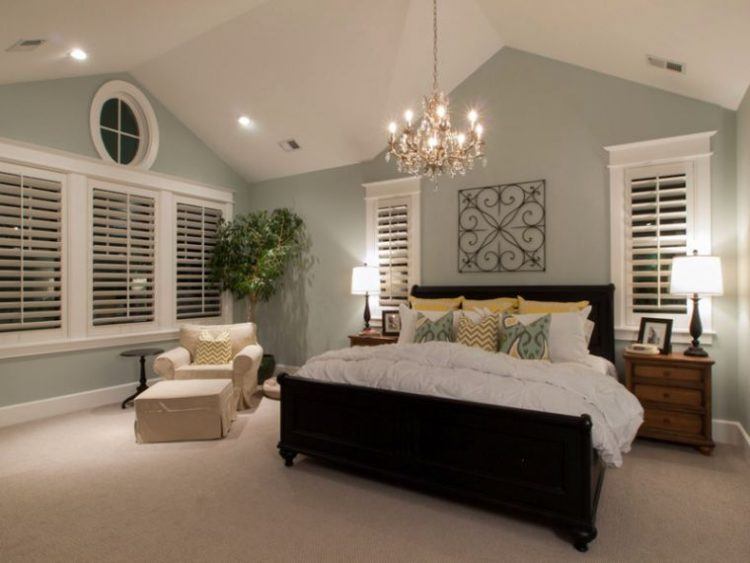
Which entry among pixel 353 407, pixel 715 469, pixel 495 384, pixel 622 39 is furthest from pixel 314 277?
pixel 715 469

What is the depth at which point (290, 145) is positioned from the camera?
18.2ft

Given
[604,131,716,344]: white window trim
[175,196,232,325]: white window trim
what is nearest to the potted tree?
[175,196,232,325]: white window trim

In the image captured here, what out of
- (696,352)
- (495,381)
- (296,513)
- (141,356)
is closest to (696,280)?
(696,352)

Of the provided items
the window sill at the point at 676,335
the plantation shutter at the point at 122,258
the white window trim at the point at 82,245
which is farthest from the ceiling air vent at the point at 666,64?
the plantation shutter at the point at 122,258

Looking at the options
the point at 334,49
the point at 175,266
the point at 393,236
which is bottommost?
the point at 175,266

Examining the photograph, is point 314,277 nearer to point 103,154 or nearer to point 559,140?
point 103,154

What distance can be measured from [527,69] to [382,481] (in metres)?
4.08

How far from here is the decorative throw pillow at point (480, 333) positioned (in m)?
3.67

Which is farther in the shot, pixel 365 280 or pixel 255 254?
pixel 255 254

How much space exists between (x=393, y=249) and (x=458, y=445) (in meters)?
3.01

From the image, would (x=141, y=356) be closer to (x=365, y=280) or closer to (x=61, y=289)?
(x=61, y=289)

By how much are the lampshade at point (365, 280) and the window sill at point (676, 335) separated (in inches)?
97.4

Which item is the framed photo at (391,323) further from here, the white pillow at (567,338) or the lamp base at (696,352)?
the lamp base at (696,352)

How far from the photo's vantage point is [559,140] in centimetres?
429
